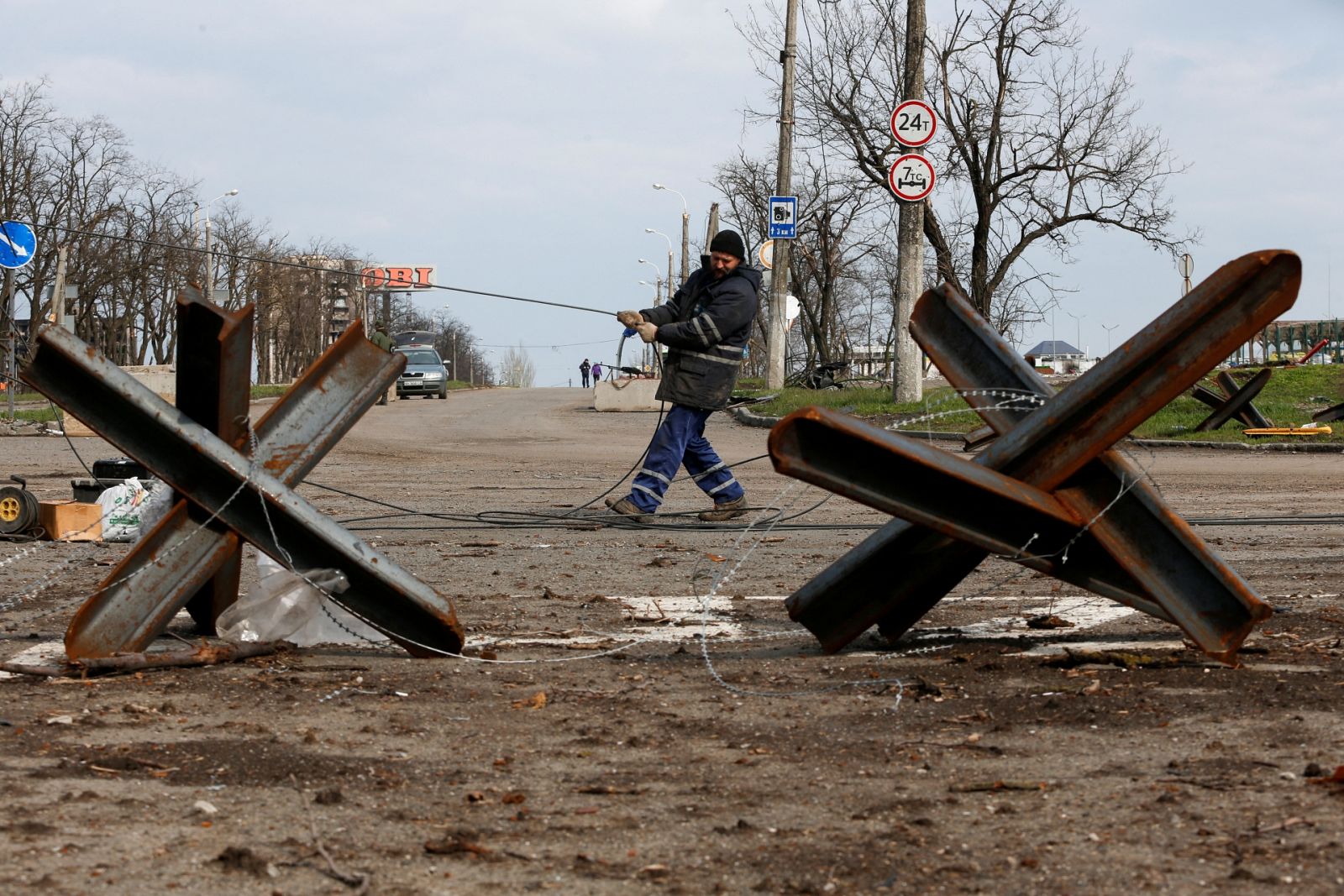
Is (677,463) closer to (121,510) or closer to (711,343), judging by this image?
(711,343)

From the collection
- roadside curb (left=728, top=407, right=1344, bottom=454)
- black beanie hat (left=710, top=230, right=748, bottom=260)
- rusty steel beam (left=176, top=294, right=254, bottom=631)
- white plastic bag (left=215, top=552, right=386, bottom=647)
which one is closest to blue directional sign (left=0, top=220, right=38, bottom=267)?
roadside curb (left=728, top=407, right=1344, bottom=454)

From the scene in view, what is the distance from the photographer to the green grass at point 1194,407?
19328 mm

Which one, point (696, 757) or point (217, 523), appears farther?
point (217, 523)

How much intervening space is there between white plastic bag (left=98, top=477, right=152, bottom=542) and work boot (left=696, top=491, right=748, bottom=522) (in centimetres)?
363

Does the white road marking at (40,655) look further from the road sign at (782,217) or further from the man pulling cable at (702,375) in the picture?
the road sign at (782,217)

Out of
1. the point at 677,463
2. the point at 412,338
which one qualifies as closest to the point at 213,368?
the point at 677,463

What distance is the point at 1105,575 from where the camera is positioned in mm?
4602

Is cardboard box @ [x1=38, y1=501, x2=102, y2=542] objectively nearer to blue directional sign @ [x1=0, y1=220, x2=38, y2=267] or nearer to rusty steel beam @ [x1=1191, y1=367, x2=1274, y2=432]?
blue directional sign @ [x1=0, y1=220, x2=38, y2=267]

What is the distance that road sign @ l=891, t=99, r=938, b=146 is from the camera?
19672mm

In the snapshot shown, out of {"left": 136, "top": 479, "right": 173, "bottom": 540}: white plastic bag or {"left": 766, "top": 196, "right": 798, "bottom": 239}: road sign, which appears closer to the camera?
{"left": 136, "top": 479, "right": 173, "bottom": 540}: white plastic bag

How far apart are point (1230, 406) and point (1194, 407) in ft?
7.41

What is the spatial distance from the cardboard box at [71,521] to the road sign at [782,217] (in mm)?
21206

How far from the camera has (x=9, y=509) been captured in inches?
326

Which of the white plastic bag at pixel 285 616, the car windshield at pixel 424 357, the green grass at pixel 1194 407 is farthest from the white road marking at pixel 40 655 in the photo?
the car windshield at pixel 424 357
